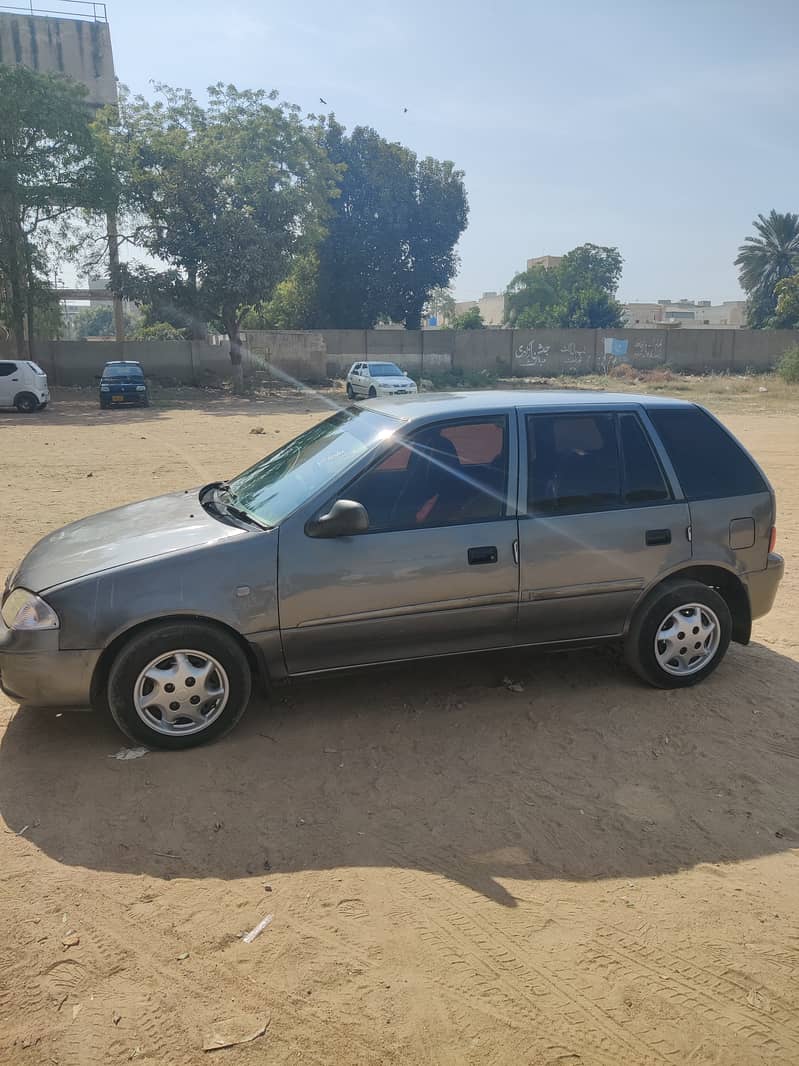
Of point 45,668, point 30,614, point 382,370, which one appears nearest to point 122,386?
point 382,370

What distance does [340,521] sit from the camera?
12.1 ft

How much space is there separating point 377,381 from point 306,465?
78.3ft

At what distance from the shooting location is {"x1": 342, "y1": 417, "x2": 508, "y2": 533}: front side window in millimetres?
3949

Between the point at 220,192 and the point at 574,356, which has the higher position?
the point at 220,192

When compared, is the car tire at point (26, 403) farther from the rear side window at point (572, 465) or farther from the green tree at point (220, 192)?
the rear side window at point (572, 465)

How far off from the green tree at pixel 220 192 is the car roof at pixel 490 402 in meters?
27.6

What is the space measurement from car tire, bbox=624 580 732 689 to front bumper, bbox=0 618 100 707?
2864 millimetres

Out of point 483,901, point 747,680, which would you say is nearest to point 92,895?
point 483,901

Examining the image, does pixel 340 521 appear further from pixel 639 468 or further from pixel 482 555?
pixel 639 468

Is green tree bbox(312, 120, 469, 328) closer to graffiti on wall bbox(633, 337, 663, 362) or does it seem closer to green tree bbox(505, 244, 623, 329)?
graffiti on wall bbox(633, 337, 663, 362)

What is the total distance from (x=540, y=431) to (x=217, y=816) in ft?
8.32

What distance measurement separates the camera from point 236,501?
174 inches

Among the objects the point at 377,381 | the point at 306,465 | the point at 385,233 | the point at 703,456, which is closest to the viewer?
the point at 306,465

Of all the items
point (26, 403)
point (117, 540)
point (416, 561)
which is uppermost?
point (26, 403)
